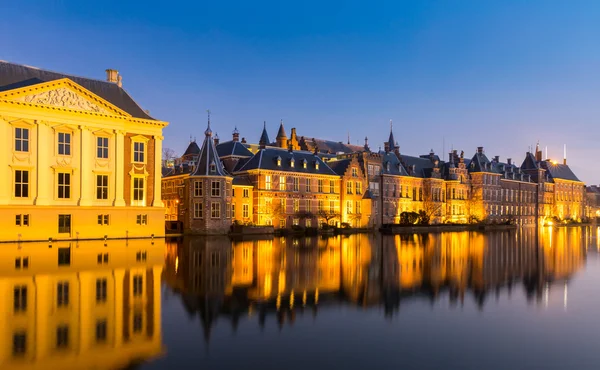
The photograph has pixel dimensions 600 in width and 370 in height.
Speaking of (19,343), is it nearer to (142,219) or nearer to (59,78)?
(142,219)

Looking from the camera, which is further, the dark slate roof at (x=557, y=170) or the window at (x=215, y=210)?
the dark slate roof at (x=557, y=170)

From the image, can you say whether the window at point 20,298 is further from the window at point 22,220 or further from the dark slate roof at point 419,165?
the dark slate roof at point 419,165

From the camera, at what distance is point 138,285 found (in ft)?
62.6

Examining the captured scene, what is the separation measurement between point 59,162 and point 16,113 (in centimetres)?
492

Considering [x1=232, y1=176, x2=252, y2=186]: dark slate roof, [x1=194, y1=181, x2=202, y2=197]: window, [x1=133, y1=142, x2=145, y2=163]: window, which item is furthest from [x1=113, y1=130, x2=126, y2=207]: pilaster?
[x1=232, y1=176, x2=252, y2=186]: dark slate roof

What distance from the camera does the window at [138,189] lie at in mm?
49688

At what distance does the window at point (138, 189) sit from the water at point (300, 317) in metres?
23.7

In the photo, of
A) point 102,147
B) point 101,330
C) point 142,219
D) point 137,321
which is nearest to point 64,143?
point 102,147

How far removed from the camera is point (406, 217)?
78812 mm

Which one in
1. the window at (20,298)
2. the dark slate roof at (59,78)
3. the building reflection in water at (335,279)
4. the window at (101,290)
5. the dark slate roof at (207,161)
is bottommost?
the building reflection in water at (335,279)

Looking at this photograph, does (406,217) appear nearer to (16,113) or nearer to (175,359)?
(16,113)

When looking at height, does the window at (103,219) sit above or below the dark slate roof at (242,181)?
below

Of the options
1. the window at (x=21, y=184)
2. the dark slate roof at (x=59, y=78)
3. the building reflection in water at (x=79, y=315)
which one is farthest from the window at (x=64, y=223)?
the building reflection in water at (x=79, y=315)

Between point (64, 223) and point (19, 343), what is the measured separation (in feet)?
120
